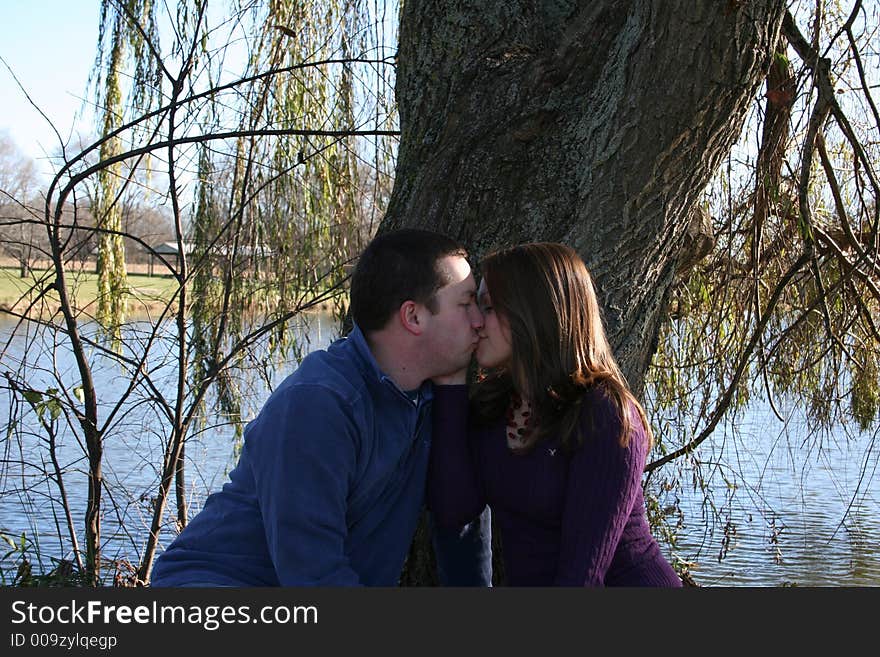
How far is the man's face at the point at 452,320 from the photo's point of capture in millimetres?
2287

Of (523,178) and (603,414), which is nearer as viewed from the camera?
(603,414)

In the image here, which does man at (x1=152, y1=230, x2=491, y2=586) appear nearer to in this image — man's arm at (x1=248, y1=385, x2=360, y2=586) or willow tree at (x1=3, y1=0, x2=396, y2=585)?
man's arm at (x1=248, y1=385, x2=360, y2=586)

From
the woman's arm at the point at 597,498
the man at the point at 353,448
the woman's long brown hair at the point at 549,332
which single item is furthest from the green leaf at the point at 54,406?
the woman's arm at the point at 597,498

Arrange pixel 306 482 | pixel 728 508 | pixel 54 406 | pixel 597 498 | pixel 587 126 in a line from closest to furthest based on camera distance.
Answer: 1. pixel 306 482
2. pixel 597 498
3. pixel 587 126
4. pixel 54 406
5. pixel 728 508

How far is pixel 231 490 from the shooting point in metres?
2.26

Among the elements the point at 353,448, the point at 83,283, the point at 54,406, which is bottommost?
the point at 353,448

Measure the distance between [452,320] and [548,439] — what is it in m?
0.33

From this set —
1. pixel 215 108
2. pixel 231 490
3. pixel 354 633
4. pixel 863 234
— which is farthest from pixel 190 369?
pixel 863 234

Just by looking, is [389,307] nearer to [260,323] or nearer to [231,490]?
[231,490]

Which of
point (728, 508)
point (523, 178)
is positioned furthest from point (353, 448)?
point (728, 508)

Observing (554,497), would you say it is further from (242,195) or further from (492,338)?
(242,195)

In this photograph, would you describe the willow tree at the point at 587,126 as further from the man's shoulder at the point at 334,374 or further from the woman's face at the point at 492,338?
the man's shoulder at the point at 334,374

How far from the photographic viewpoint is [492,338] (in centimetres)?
237

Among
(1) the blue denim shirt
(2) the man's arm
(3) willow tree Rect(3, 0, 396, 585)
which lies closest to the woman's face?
(1) the blue denim shirt
